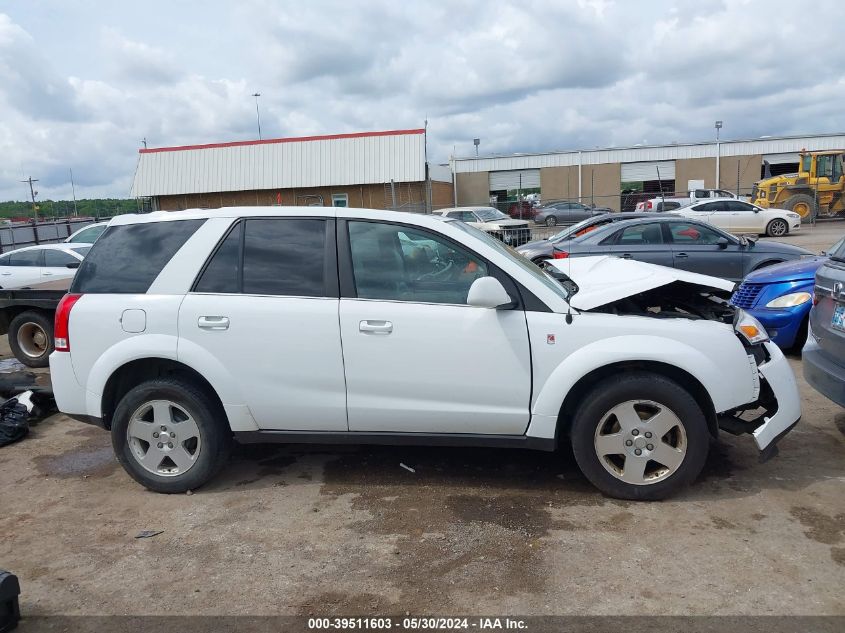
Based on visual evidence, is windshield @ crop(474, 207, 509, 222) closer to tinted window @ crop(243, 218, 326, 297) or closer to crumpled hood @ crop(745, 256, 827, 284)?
crumpled hood @ crop(745, 256, 827, 284)

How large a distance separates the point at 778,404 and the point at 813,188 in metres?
29.3

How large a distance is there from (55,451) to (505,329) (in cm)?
395

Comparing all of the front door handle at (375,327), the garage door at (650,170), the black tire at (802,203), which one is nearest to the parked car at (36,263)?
the front door handle at (375,327)

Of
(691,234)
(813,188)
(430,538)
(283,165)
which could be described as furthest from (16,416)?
(283,165)

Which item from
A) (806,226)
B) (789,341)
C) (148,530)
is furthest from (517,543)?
(806,226)

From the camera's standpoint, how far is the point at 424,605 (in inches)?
125

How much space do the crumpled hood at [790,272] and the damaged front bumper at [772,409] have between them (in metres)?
3.28

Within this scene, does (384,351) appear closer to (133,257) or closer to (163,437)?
(163,437)

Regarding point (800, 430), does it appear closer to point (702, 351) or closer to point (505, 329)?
point (702, 351)

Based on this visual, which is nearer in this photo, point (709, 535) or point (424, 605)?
point (424, 605)

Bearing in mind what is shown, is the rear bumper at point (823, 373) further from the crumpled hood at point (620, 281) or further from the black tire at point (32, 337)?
the black tire at point (32, 337)

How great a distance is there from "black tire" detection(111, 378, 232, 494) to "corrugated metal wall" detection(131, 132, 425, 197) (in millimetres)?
30771

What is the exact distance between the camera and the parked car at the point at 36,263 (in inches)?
473

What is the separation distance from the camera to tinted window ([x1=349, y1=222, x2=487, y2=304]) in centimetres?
418
